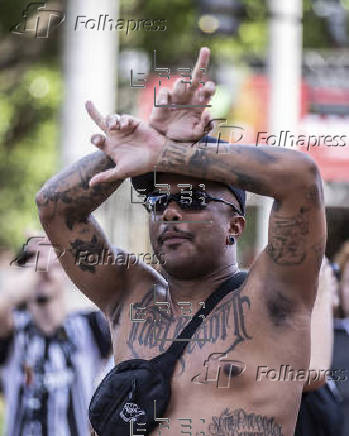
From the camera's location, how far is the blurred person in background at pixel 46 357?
5.73 metres

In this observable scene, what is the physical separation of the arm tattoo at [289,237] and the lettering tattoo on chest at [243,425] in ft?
1.60

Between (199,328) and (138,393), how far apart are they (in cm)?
29

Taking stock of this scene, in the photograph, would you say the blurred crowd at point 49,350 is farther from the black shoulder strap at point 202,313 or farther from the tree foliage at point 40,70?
the tree foliage at point 40,70

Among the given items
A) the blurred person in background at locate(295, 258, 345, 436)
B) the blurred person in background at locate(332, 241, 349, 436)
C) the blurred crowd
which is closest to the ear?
the blurred person in background at locate(295, 258, 345, 436)

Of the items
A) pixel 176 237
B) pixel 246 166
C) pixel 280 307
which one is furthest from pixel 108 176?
pixel 280 307

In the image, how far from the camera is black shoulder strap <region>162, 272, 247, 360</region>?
3.19m

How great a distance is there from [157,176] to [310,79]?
38.6ft

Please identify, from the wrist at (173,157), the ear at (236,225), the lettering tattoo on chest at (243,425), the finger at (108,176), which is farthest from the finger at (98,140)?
the lettering tattoo on chest at (243,425)

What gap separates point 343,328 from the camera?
529 cm

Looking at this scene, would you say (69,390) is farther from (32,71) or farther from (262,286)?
(32,71)

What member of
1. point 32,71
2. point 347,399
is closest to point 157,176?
point 347,399

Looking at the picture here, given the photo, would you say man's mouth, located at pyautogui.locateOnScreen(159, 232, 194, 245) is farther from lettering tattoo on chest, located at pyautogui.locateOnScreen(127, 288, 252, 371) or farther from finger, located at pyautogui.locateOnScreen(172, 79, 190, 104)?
finger, located at pyautogui.locateOnScreen(172, 79, 190, 104)

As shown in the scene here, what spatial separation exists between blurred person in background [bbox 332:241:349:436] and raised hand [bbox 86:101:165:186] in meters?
2.33

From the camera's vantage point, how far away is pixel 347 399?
503 centimetres
